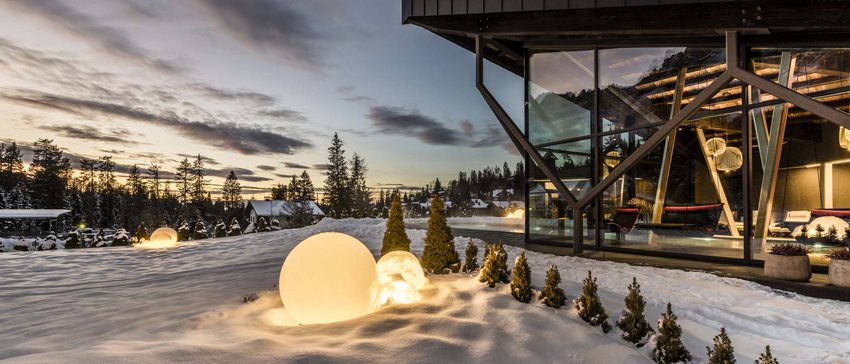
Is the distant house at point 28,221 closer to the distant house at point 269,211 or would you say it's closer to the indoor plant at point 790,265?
the distant house at point 269,211

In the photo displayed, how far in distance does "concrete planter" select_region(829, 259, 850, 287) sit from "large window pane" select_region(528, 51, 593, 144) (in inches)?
205

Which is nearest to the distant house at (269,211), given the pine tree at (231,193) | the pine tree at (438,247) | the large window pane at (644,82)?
the pine tree at (231,193)

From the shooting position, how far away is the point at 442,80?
18.8 metres

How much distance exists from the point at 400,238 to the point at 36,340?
167 inches

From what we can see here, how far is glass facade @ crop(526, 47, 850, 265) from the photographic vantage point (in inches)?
276

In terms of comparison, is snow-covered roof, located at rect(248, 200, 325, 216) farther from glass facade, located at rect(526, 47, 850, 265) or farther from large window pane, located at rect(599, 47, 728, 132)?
large window pane, located at rect(599, 47, 728, 132)

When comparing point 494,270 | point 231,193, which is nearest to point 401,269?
point 494,270

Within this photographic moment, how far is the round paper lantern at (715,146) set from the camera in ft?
26.2

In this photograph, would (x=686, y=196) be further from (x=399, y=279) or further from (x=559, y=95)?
(x=399, y=279)

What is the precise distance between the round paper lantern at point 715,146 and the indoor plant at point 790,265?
2.86 meters

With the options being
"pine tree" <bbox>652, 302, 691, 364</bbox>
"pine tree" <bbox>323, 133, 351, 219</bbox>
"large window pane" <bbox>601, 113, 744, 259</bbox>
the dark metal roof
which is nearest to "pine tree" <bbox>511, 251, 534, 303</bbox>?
"pine tree" <bbox>652, 302, 691, 364</bbox>

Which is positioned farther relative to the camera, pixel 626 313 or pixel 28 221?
pixel 28 221

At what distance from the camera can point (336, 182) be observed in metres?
46.0

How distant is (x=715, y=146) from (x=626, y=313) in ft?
21.3
